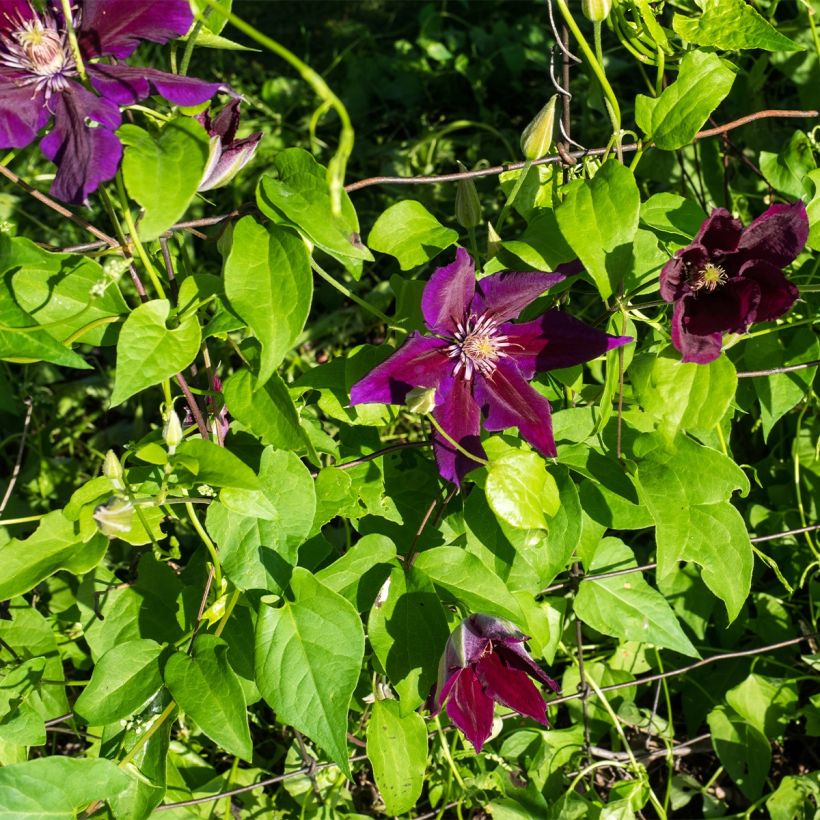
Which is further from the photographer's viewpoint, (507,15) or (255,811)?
(507,15)

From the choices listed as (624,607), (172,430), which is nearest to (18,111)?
(172,430)

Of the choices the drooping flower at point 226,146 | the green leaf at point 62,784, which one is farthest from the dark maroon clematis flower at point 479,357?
the green leaf at point 62,784

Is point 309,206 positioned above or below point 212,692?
above

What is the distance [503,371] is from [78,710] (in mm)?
530

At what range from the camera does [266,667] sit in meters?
0.83

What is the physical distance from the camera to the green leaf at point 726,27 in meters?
0.85

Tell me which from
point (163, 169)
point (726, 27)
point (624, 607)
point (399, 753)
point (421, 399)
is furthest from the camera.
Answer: point (624, 607)

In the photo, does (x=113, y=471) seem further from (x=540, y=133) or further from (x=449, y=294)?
(x=540, y=133)

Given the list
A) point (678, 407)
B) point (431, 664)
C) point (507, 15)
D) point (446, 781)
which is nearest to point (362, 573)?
point (431, 664)

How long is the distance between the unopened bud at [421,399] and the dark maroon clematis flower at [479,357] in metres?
0.03

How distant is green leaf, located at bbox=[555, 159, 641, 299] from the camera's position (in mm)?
781

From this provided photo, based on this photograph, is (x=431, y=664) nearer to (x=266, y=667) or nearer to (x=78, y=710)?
(x=266, y=667)

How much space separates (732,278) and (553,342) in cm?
18

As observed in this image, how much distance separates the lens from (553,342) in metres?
0.83
